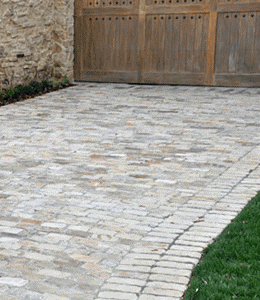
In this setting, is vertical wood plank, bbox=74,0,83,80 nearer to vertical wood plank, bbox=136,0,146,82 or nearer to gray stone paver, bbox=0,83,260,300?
vertical wood plank, bbox=136,0,146,82

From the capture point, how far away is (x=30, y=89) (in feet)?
35.0

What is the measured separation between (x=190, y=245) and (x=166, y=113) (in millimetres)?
5194

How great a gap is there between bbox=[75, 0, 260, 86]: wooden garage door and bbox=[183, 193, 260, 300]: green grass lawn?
7389 millimetres

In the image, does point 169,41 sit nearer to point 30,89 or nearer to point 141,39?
point 141,39

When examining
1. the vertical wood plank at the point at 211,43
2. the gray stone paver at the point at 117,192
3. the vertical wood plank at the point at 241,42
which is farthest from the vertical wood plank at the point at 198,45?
the gray stone paver at the point at 117,192

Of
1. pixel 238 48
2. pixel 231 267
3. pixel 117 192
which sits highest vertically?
pixel 238 48

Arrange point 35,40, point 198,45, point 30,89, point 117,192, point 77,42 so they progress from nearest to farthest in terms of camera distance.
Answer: point 117,192 < point 30,89 < point 198,45 < point 35,40 < point 77,42

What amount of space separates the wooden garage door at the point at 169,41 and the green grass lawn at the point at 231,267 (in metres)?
7.39

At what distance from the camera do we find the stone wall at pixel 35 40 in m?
10.2

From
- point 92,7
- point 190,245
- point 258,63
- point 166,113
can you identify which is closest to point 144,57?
point 92,7

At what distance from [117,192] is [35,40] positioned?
7106mm

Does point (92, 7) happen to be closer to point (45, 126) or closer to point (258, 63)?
point (258, 63)

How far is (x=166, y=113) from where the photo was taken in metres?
8.45

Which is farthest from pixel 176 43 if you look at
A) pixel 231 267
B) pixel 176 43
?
pixel 231 267
